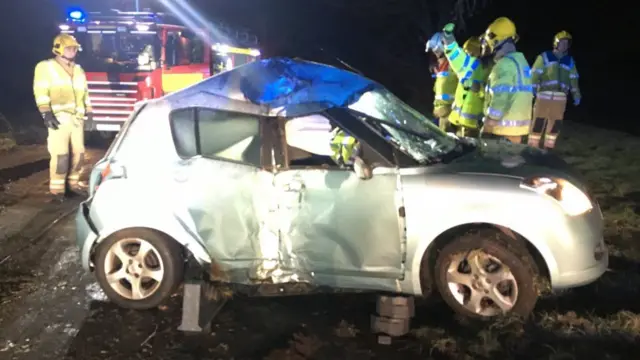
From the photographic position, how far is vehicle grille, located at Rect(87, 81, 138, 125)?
38.5 feet

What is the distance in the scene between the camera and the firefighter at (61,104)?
7.88m

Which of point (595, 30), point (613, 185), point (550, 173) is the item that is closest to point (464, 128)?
point (613, 185)

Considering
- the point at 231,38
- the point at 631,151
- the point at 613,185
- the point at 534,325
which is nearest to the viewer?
the point at 534,325

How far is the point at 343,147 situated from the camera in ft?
15.2

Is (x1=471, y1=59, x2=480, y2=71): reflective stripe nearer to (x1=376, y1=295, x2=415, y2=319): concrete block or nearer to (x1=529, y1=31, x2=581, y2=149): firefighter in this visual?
(x1=529, y1=31, x2=581, y2=149): firefighter

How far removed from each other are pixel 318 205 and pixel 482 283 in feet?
3.99

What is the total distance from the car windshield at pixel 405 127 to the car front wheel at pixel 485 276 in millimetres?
676

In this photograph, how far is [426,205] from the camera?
14.0 ft

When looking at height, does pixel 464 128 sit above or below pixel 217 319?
above

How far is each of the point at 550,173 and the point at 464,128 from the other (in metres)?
3.28

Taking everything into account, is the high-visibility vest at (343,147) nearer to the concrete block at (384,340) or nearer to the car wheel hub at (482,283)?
the car wheel hub at (482,283)

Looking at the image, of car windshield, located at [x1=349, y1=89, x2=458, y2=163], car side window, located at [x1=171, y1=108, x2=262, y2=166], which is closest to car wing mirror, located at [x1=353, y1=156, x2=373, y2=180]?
car windshield, located at [x1=349, y1=89, x2=458, y2=163]

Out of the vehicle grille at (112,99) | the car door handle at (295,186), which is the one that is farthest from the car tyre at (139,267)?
the vehicle grille at (112,99)

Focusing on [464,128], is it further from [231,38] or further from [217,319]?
[231,38]
